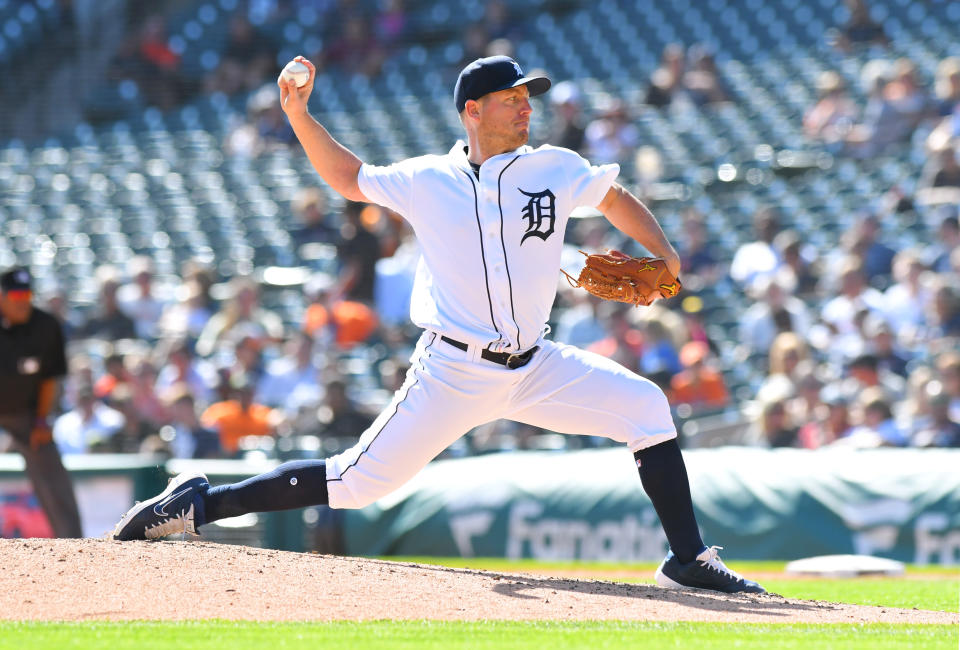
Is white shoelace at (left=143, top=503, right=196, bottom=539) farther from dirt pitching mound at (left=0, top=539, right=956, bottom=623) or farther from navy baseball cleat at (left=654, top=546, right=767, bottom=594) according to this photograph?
navy baseball cleat at (left=654, top=546, right=767, bottom=594)

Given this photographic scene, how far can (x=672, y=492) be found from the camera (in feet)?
16.7

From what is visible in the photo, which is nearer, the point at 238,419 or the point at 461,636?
the point at 461,636

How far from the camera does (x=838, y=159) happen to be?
1340 cm

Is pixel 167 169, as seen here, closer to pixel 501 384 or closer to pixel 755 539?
pixel 755 539

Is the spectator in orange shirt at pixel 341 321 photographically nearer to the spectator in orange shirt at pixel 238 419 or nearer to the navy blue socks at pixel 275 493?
the spectator in orange shirt at pixel 238 419

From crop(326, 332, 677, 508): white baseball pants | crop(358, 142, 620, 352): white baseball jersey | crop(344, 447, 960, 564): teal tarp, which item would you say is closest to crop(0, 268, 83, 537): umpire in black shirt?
crop(344, 447, 960, 564): teal tarp

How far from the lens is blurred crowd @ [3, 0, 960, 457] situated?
9.95 meters

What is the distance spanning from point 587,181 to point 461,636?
1.65 metres

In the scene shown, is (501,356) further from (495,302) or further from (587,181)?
(587,181)

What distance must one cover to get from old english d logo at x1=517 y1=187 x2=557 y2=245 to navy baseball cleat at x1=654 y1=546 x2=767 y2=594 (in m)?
1.30

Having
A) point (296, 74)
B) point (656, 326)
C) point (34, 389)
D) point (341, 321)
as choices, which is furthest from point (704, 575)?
point (341, 321)

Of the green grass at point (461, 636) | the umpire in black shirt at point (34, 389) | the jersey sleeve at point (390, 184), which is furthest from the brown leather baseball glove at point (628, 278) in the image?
the umpire in black shirt at point (34, 389)

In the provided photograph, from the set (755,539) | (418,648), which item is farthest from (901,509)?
(418,648)

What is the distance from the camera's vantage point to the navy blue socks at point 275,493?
515 cm
